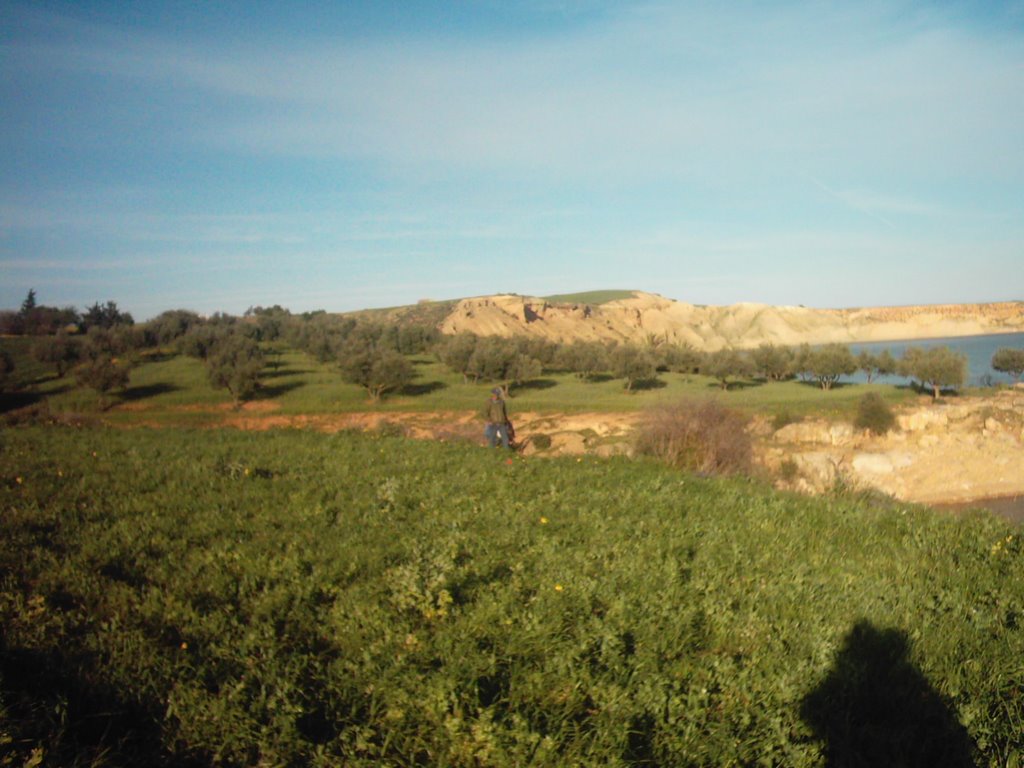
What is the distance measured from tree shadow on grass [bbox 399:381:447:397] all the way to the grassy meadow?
3956 centimetres

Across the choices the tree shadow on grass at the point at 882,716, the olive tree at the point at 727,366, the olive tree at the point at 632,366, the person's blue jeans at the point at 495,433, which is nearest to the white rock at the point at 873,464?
the olive tree at the point at 632,366

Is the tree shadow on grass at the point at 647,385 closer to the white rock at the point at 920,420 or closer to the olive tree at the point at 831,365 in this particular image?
the olive tree at the point at 831,365

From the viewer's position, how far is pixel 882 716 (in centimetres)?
306

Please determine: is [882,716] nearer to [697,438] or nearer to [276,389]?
[697,438]

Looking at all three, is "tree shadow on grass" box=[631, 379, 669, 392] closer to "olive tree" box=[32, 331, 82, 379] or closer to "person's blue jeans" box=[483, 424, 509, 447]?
"person's blue jeans" box=[483, 424, 509, 447]

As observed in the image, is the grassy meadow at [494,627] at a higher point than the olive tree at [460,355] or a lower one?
lower

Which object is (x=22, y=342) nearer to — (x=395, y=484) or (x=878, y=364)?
(x=395, y=484)

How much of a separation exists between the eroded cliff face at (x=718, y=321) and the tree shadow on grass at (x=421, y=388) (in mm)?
63549

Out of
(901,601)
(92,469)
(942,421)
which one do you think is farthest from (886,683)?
(942,421)

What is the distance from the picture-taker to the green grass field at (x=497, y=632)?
109 inches

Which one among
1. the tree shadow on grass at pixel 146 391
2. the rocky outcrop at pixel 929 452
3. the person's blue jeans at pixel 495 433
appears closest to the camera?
the person's blue jeans at pixel 495 433

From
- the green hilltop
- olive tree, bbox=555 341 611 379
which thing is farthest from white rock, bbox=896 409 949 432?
the green hilltop

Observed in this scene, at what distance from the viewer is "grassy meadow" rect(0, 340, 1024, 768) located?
2.76m

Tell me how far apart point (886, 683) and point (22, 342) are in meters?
73.7
